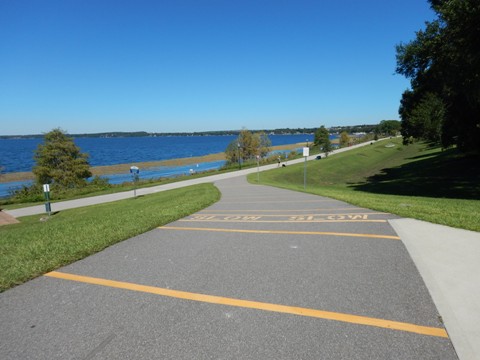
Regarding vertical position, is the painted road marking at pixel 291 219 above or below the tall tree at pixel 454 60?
below

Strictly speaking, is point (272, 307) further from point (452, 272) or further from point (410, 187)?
point (410, 187)

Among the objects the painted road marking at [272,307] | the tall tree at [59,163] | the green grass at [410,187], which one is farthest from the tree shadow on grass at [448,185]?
the tall tree at [59,163]

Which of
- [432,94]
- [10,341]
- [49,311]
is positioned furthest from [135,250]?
[432,94]

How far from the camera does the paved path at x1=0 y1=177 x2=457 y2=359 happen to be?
3.02 meters

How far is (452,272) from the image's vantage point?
4.44 m

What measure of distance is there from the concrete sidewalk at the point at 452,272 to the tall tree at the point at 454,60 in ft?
35.3

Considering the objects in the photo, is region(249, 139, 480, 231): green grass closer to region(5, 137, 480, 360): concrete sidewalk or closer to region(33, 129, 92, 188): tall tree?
region(5, 137, 480, 360): concrete sidewalk

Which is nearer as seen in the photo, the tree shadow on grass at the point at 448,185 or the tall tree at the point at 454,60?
the tall tree at the point at 454,60

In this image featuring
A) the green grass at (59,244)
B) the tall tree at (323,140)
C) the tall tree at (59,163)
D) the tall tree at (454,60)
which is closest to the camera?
the green grass at (59,244)

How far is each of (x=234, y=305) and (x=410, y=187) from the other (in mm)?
23423

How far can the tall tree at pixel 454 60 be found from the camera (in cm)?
1284

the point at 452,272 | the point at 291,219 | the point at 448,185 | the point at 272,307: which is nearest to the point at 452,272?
the point at 452,272

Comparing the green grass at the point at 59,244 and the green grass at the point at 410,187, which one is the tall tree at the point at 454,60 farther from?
the green grass at the point at 59,244

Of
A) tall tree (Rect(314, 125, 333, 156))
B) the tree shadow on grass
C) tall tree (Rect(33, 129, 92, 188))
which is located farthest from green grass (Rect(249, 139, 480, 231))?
tall tree (Rect(33, 129, 92, 188))
